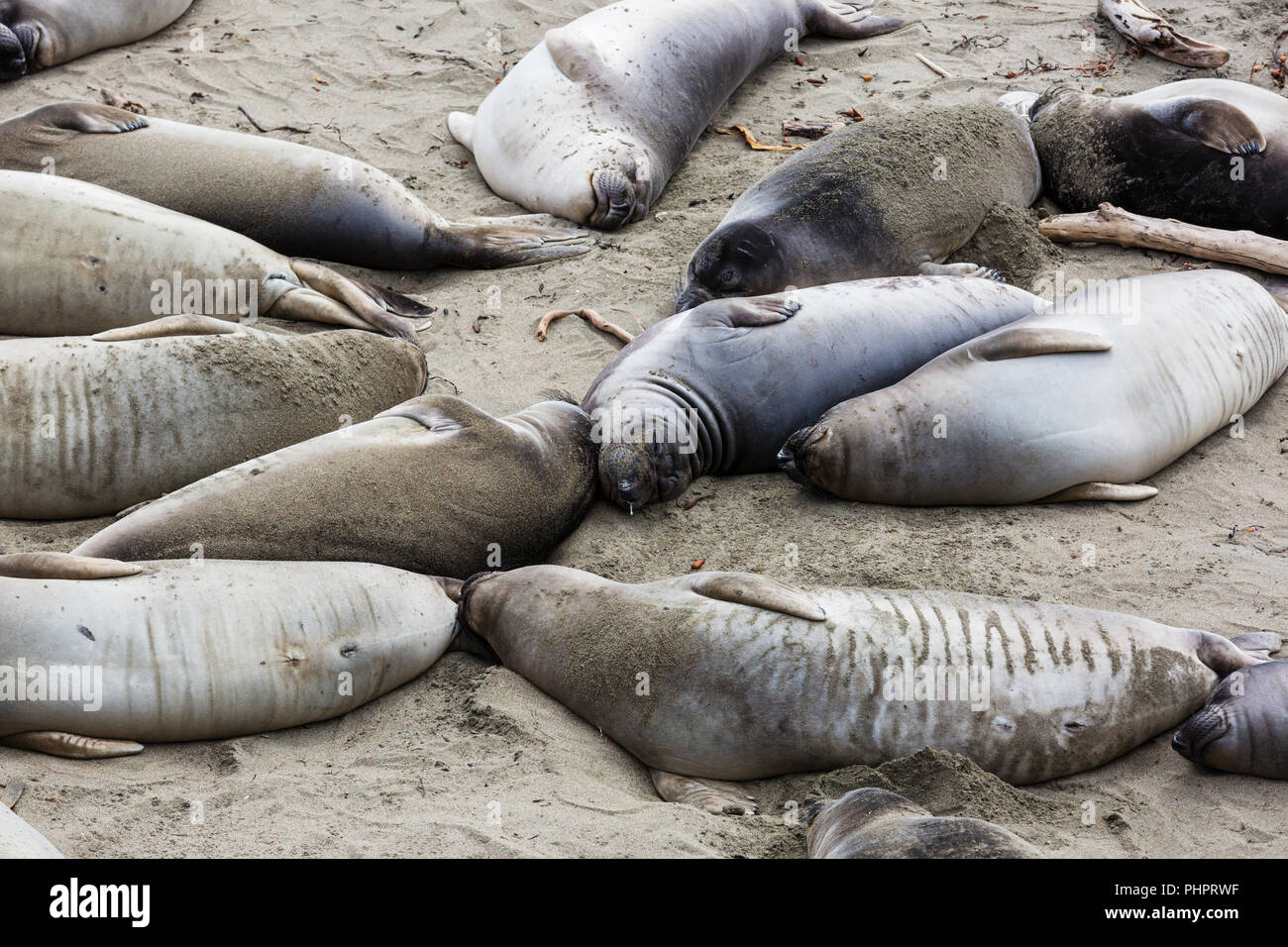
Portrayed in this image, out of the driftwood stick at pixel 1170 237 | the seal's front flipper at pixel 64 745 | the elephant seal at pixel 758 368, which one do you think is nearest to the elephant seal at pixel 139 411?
the elephant seal at pixel 758 368

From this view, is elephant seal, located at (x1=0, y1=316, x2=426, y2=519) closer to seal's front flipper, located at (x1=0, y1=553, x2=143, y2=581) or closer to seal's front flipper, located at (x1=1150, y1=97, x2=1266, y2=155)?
seal's front flipper, located at (x1=0, y1=553, x2=143, y2=581)

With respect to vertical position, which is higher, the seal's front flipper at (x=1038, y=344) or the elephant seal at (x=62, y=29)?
the elephant seal at (x=62, y=29)

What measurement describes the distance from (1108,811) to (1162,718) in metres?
0.41

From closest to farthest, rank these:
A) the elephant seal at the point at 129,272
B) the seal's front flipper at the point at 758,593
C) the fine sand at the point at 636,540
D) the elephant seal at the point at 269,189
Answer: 1. the fine sand at the point at 636,540
2. the seal's front flipper at the point at 758,593
3. the elephant seal at the point at 129,272
4. the elephant seal at the point at 269,189

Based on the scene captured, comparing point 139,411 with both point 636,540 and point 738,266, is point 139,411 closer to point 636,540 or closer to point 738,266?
point 636,540

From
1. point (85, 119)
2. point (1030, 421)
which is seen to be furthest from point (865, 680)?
point (85, 119)

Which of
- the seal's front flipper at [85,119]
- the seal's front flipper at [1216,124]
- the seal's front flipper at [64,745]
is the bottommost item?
the seal's front flipper at [64,745]

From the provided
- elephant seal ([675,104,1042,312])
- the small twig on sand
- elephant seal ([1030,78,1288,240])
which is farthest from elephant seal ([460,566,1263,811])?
elephant seal ([1030,78,1288,240])

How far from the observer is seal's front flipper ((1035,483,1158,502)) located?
4.82 metres

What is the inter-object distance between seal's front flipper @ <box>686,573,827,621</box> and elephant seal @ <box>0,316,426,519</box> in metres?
1.80

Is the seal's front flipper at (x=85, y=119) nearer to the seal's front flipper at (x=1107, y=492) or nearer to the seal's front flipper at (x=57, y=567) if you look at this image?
the seal's front flipper at (x=57, y=567)

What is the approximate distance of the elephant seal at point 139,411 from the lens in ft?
15.6

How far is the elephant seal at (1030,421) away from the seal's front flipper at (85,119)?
378 centimetres

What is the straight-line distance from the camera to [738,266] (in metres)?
5.78
